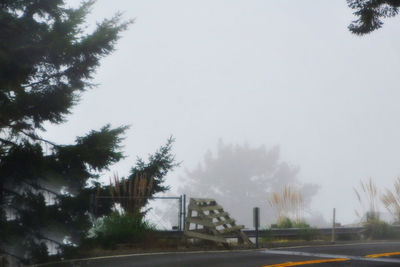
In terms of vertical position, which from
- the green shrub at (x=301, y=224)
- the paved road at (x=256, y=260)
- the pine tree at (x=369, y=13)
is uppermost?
the pine tree at (x=369, y=13)

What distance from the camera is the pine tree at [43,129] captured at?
14.0 meters

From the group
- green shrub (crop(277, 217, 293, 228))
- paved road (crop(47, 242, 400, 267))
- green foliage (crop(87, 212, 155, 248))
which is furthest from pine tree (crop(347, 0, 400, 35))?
green shrub (crop(277, 217, 293, 228))

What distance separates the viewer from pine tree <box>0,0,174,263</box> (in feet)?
45.9

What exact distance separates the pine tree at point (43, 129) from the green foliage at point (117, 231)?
1.48ft

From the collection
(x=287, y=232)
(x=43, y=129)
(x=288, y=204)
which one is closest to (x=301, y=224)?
(x=288, y=204)

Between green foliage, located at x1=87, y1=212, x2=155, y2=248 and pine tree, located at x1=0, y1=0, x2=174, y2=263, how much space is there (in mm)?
452

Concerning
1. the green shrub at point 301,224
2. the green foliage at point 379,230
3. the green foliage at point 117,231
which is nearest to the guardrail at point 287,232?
the green foliage at point 379,230

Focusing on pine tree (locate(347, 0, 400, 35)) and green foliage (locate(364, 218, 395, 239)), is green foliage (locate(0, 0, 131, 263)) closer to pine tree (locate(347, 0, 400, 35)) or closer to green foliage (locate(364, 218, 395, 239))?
pine tree (locate(347, 0, 400, 35))

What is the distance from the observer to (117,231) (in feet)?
48.4

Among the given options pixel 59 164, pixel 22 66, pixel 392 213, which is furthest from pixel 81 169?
pixel 392 213

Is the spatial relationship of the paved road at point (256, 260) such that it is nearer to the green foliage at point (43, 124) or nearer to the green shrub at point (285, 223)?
the green foliage at point (43, 124)

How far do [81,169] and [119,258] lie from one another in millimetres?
4361

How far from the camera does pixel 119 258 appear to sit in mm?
12539

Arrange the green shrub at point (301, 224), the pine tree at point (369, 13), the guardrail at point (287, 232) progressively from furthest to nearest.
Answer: the green shrub at point (301, 224)
the guardrail at point (287, 232)
the pine tree at point (369, 13)
